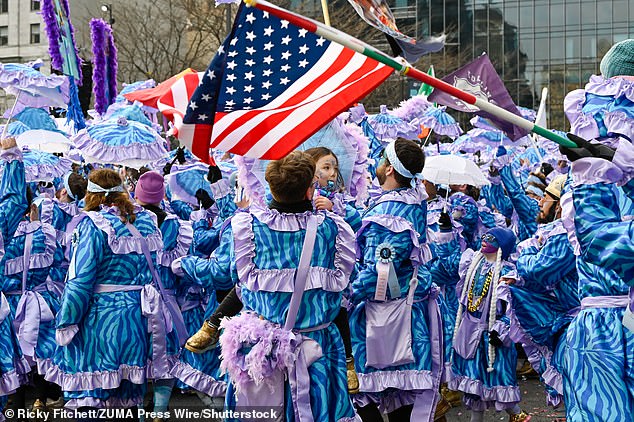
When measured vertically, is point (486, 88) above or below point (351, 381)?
above

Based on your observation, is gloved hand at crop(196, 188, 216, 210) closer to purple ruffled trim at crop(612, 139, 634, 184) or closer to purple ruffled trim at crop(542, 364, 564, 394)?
purple ruffled trim at crop(542, 364, 564, 394)

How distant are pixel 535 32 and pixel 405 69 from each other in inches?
2435

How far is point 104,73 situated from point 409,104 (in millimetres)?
4867

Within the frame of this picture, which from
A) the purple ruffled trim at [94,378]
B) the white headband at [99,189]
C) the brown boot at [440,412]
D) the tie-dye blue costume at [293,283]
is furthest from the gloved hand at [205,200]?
the tie-dye blue costume at [293,283]

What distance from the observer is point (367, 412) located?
6699 millimetres

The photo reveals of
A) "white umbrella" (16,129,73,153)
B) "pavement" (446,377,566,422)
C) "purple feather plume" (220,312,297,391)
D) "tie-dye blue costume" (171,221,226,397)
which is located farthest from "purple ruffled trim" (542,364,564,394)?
"white umbrella" (16,129,73,153)

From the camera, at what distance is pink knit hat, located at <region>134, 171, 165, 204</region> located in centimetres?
758

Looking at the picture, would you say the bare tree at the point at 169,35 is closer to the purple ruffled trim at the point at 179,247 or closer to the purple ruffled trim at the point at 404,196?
the purple ruffled trim at the point at 179,247

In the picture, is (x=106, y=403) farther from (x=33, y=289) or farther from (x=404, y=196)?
(x=404, y=196)

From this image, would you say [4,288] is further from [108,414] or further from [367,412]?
[367,412]

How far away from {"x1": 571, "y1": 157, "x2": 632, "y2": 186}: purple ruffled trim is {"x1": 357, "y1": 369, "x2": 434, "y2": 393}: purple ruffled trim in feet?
10.3

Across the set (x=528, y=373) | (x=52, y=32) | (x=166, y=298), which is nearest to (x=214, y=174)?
(x=166, y=298)

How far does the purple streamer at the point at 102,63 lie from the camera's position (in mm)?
15039

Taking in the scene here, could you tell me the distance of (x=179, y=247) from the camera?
7.98 metres
